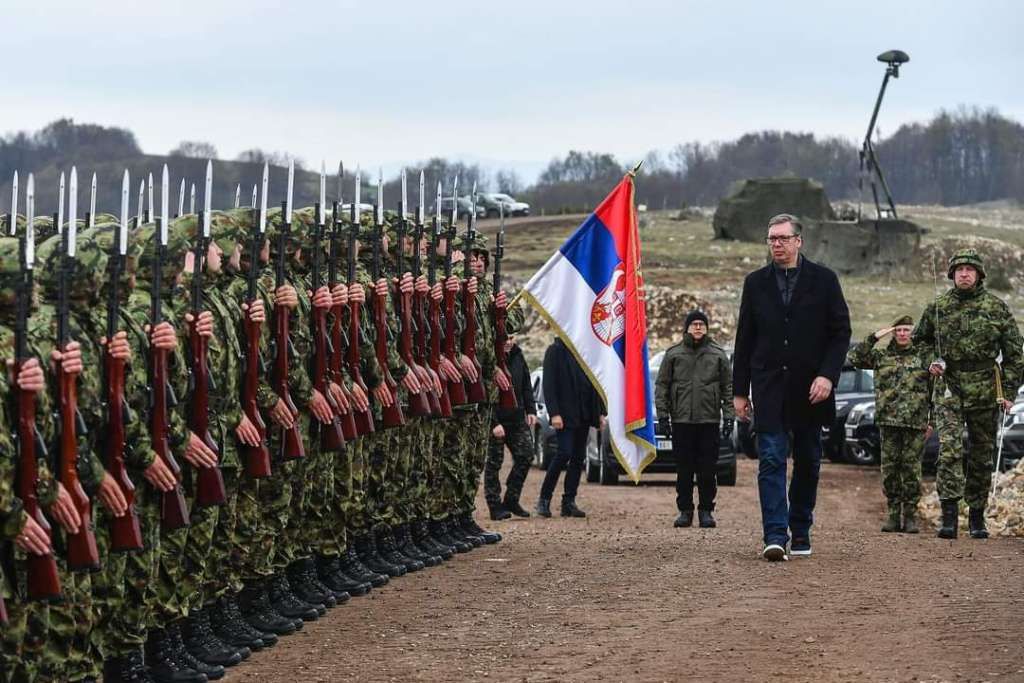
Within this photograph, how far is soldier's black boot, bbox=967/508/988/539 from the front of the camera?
565 inches

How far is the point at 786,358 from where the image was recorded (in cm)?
1234

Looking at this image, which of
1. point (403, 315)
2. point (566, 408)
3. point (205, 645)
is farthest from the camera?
point (566, 408)

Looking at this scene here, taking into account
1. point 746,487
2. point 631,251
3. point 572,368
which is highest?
point 631,251

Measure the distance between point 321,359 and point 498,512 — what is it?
649cm

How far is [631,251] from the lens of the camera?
48.2 feet

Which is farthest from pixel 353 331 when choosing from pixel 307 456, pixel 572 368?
pixel 572 368

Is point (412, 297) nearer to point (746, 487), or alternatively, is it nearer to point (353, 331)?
point (353, 331)

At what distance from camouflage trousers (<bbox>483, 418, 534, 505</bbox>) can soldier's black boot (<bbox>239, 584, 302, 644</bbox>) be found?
685cm

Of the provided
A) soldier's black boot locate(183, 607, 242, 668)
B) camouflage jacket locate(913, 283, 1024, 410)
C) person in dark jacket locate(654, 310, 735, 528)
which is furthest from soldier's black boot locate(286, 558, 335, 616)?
person in dark jacket locate(654, 310, 735, 528)

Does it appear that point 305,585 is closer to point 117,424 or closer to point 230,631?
point 230,631

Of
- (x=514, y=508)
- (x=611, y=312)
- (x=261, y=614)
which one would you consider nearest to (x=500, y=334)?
(x=611, y=312)

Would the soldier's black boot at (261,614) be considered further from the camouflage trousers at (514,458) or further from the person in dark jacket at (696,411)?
the camouflage trousers at (514,458)

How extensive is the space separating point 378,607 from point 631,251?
15.5ft

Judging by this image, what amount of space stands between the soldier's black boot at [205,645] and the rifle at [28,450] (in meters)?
1.93
